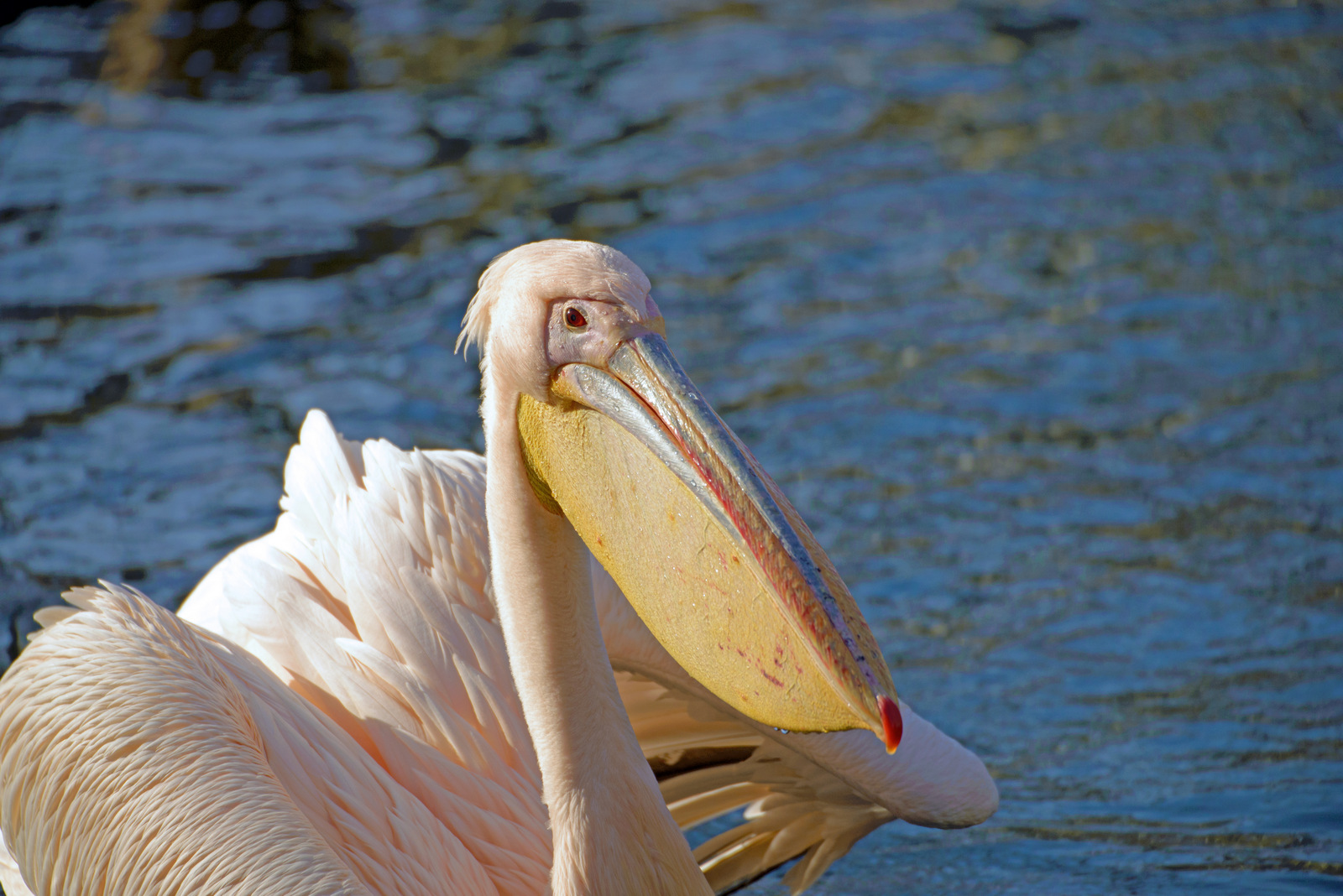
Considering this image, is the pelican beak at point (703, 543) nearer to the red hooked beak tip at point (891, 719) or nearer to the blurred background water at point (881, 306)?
the red hooked beak tip at point (891, 719)

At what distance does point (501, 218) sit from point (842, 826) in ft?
14.1

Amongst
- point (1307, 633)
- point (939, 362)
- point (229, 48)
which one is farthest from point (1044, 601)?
point (229, 48)

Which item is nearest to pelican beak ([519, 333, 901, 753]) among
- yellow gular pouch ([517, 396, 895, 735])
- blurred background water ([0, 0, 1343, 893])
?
yellow gular pouch ([517, 396, 895, 735])

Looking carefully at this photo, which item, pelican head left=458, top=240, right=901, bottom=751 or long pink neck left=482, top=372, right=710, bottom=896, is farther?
long pink neck left=482, top=372, right=710, bottom=896

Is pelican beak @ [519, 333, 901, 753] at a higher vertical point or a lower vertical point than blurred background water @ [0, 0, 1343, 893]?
higher

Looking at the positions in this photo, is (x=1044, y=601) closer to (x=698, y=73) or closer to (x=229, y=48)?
(x=698, y=73)

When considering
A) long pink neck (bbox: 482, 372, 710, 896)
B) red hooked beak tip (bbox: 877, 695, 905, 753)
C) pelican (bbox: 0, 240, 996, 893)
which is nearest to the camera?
red hooked beak tip (bbox: 877, 695, 905, 753)

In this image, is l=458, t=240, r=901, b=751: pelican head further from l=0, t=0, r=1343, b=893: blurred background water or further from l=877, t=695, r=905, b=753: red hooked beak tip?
l=0, t=0, r=1343, b=893: blurred background water

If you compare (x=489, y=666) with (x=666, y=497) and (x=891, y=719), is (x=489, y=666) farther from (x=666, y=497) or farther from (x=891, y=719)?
(x=891, y=719)

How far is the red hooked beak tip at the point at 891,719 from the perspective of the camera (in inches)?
72.7

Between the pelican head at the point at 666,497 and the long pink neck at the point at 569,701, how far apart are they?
0.20ft

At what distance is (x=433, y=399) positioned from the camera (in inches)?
226

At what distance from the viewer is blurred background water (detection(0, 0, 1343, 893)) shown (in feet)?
13.9

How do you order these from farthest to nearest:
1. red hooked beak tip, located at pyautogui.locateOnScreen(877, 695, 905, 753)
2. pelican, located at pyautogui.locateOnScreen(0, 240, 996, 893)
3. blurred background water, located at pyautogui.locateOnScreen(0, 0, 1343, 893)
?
1. blurred background water, located at pyautogui.locateOnScreen(0, 0, 1343, 893)
2. pelican, located at pyautogui.locateOnScreen(0, 240, 996, 893)
3. red hooked beak tip, located at pyautogui.locateOnScreen(877, 695, 905, 753)
